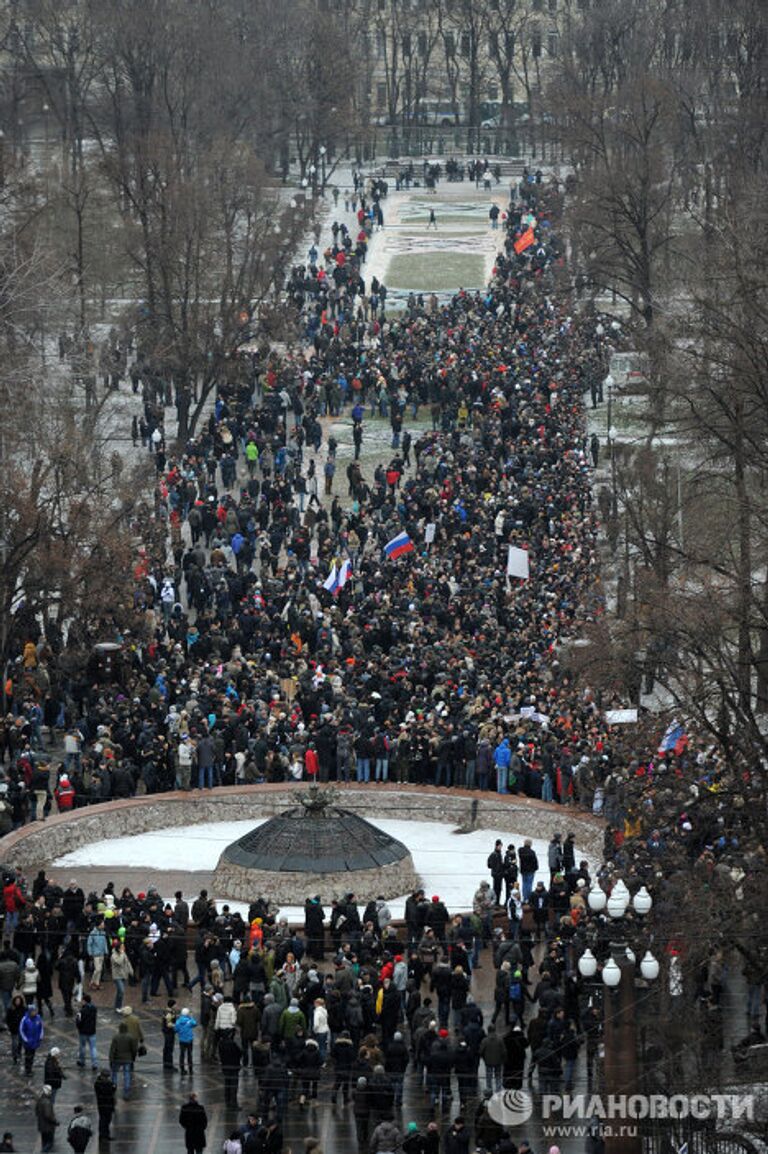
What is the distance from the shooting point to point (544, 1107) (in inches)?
1416

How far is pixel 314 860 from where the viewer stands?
1692 inches

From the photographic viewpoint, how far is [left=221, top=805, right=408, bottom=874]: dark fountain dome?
141 ft

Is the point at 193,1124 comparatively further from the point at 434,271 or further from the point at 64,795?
the point at 434,271

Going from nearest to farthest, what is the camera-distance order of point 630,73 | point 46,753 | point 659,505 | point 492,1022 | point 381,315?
1. point 492,1022
2. point 46,753
3. point 659,505
4. point 381,315
5. point 630,73

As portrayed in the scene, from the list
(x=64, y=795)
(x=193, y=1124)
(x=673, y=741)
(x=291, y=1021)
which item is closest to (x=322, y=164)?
(x=64, y=795)

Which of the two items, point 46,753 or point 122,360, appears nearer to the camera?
point 46,753

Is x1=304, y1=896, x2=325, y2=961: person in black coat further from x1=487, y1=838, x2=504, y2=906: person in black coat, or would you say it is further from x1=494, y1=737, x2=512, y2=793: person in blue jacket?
x1=494, y1=737, x2=512, y2=793: person in blue jacket

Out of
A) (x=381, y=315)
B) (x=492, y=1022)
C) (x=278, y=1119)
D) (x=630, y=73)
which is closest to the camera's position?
(x=278, y=1119)

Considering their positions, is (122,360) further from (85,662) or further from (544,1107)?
(544,1107)

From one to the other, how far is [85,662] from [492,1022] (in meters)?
16.6

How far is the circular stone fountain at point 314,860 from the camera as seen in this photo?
42.8 m

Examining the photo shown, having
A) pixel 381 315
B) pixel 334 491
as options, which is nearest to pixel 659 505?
pixel 334 491

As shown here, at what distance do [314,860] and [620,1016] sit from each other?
10974 millimetres

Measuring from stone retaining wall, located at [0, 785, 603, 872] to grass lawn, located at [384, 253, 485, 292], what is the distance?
50.8 metres
